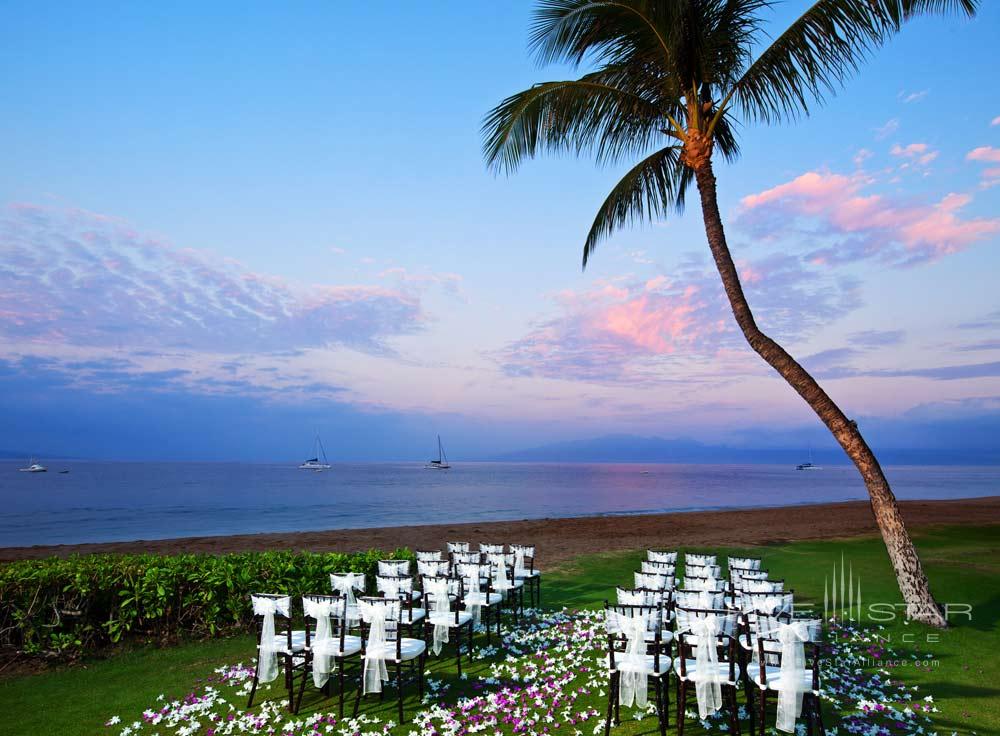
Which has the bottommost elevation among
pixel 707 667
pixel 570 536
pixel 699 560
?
pixel 570 536

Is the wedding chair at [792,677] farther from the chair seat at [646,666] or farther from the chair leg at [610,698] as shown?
the chair leg at [610,698]

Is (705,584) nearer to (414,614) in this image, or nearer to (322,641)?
(414,614)

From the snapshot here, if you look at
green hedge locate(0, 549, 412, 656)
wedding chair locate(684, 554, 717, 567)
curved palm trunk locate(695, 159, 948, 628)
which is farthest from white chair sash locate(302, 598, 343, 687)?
curved palm trunk locate(695, 159, 948, 628)

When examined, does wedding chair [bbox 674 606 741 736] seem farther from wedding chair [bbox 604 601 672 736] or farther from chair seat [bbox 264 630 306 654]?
chair seat [bbox 264 630 306 654]

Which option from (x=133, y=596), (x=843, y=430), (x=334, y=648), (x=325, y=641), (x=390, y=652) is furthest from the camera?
(x=843, y=430)

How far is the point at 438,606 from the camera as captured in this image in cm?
819

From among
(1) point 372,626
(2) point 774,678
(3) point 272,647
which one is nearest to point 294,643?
(3) point 272,647

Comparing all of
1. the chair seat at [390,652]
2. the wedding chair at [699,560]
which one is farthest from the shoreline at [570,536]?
the chair seat at [390,652]

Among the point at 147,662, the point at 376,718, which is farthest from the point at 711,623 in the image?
the point at 147,662

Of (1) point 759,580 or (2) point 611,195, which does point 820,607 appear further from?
(2) point 611,195

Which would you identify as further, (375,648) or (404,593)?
(404,593)

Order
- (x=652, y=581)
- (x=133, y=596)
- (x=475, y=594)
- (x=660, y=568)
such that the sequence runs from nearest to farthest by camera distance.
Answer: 1. (x=652, y=581)
2. (x=133, y=596)
3. (x=475, y=594)
4. (x=660, y=568)

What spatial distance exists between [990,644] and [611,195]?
9.41 meters

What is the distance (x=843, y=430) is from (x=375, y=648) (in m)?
7.63
